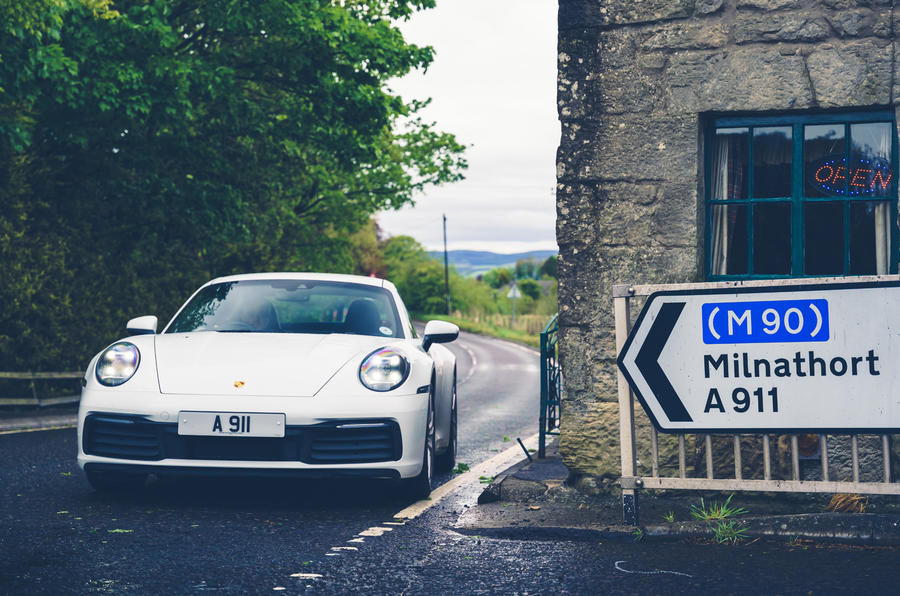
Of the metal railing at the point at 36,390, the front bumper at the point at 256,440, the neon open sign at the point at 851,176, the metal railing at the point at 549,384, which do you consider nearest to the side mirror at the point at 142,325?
the front bumper at the point at 256,440

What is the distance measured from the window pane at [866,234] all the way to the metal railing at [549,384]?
267cm

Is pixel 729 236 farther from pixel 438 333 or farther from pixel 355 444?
pixel 355 444

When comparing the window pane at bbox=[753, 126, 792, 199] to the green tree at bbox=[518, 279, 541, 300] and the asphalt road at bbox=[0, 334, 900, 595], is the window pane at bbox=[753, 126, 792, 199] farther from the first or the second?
the green tree at bbox=[518, 279, 541, 300]

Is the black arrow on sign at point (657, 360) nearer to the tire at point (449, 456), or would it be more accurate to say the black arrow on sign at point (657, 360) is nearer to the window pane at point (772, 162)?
the window pane at point (772, 162)

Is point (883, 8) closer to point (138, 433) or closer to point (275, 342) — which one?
point (275, 342)

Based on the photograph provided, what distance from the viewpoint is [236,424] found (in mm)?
5738

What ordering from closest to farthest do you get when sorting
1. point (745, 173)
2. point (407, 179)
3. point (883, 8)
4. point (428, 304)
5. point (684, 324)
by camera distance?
point (684, 324) < point (883, 8) < point (745, 173) < point (407, 179) < point (428, 304)

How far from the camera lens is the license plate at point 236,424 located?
5730mm

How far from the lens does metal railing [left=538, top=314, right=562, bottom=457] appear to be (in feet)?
27.0

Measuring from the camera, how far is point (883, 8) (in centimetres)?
584

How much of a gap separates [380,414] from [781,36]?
326 centimetres

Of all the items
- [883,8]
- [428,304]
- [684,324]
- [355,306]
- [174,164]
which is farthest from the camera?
[428,304]

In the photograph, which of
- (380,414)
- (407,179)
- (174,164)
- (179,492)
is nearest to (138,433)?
(179,492)

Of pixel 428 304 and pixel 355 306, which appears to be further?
pixel 428 304
